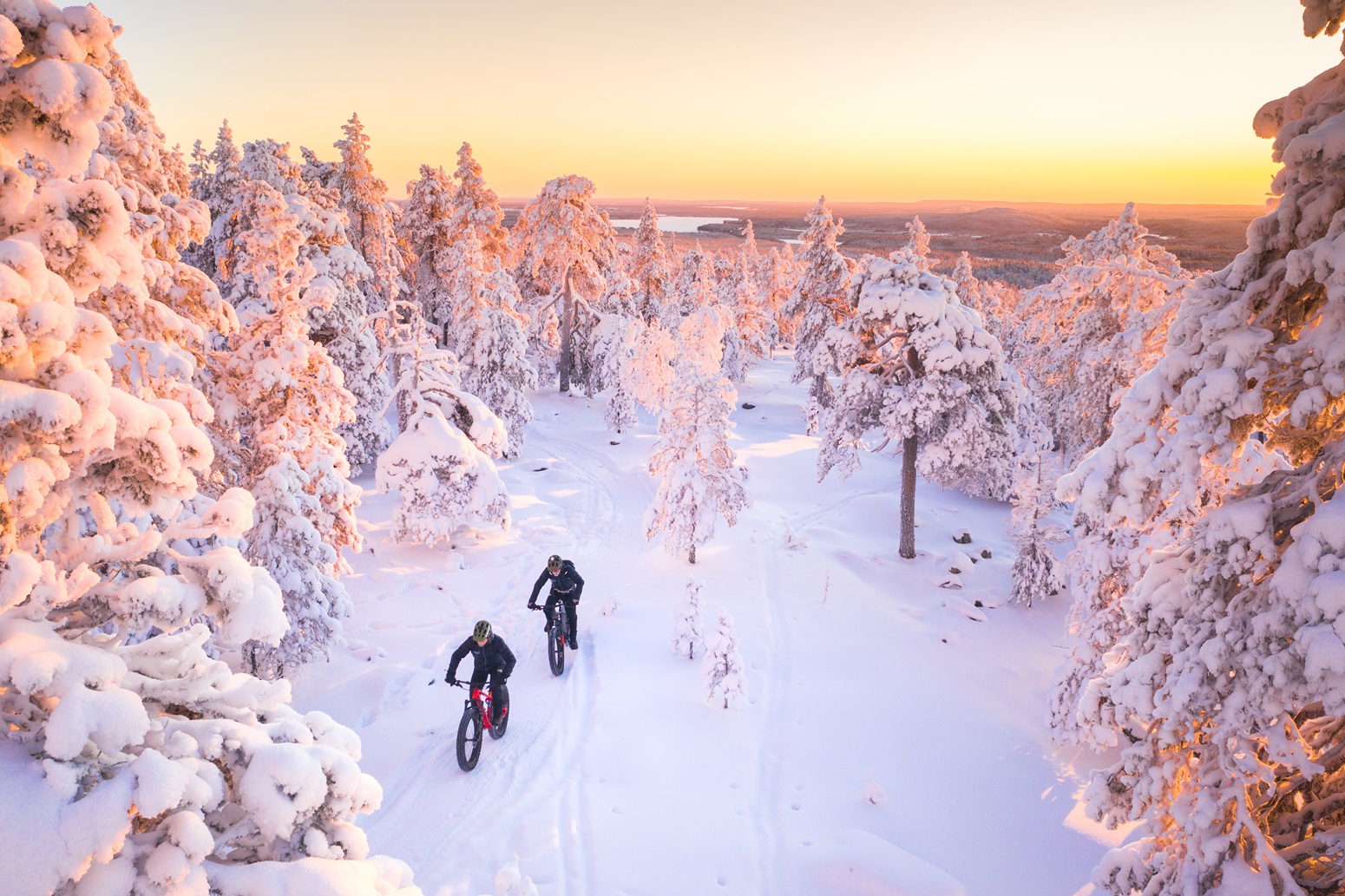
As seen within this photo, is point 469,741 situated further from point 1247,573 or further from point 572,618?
point 1247,573

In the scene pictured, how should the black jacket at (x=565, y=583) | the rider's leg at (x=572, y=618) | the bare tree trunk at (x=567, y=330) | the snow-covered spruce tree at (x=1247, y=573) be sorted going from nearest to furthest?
the snow-covered spruce tree at (x=1247, y=573)
the black jacket at (x=565, y=583)
the rider's leg at (x=572, y=618)
the bare tree trunk at (x=567, y=330)

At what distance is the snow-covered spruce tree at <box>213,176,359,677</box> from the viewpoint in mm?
10125

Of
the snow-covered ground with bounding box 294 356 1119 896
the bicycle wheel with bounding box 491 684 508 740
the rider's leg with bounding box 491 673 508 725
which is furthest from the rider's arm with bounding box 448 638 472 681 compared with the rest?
the snow-covered ground with bounding box 294 356 1119 896

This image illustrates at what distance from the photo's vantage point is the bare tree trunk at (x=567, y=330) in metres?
33.2

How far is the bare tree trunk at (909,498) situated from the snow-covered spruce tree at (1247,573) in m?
13.0

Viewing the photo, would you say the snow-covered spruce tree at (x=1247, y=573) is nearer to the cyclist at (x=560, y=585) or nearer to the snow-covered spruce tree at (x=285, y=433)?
the cyclist at (x=560, y=585)

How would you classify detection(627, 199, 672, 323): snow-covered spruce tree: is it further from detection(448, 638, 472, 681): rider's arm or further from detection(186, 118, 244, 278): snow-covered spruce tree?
detection(448, 638, 472, 681): rider's arm

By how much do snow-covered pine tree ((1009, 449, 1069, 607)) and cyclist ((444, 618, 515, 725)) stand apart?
13.2 metres

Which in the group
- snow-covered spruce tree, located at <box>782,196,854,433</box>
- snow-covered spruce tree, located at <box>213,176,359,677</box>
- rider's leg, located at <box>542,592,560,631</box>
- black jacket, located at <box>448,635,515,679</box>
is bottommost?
rider's leg, located at <box>542,592,560,631</box>

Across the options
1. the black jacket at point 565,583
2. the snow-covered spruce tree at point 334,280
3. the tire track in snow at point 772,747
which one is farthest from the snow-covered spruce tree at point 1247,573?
the snow-covered spruce tree at point 334,280

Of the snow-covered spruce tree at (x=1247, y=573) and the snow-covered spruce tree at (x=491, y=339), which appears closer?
the snow-covered spruce tree at (x=1247, y=573)

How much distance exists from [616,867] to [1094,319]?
22.5 metres

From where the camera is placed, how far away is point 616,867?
731 cm

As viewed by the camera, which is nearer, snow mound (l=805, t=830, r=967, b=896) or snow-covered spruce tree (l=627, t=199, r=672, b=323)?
snow mound (l=805, t=830, r=967, b=896)
